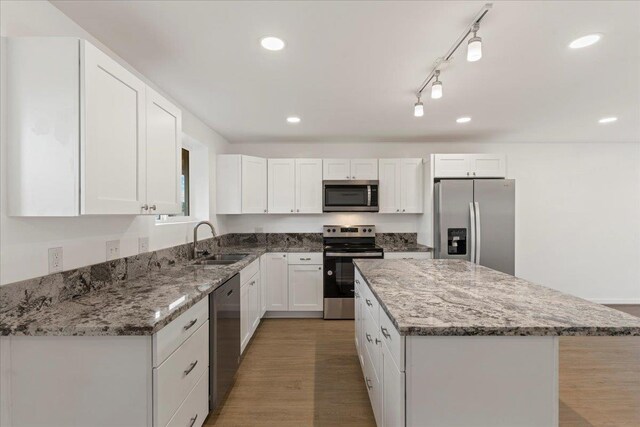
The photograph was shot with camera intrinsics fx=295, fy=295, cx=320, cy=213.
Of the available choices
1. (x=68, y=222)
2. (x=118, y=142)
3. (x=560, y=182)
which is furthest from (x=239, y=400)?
(x=560, y=182)

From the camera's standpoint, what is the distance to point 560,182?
450 cm

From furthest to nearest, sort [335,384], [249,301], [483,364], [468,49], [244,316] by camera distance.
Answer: [249,301], [244,316], [335,384], [468,49], [483,364]

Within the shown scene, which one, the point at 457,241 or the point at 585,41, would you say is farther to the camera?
the point at 457,241

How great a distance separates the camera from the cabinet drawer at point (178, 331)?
1.29 meters

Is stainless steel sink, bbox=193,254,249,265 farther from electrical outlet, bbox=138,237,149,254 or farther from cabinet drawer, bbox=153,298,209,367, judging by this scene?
cabinet drawer, bbox=153,298,209,367

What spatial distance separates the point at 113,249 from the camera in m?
1.94

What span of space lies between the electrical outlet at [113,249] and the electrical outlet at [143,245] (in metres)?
0.24

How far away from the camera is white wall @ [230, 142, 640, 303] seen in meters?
4.49

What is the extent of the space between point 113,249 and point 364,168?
3.12m

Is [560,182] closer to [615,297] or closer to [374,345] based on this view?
[615,297]

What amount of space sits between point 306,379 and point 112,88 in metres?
2.42

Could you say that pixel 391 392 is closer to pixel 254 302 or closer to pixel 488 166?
pixel 254 302

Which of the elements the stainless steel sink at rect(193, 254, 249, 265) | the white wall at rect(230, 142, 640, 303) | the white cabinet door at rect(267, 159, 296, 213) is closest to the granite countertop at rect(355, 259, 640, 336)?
the stainless steel sink at rect(193, 254, 249, 265)

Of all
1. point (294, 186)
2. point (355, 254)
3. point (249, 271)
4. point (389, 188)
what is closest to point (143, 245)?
point (249, 271)
